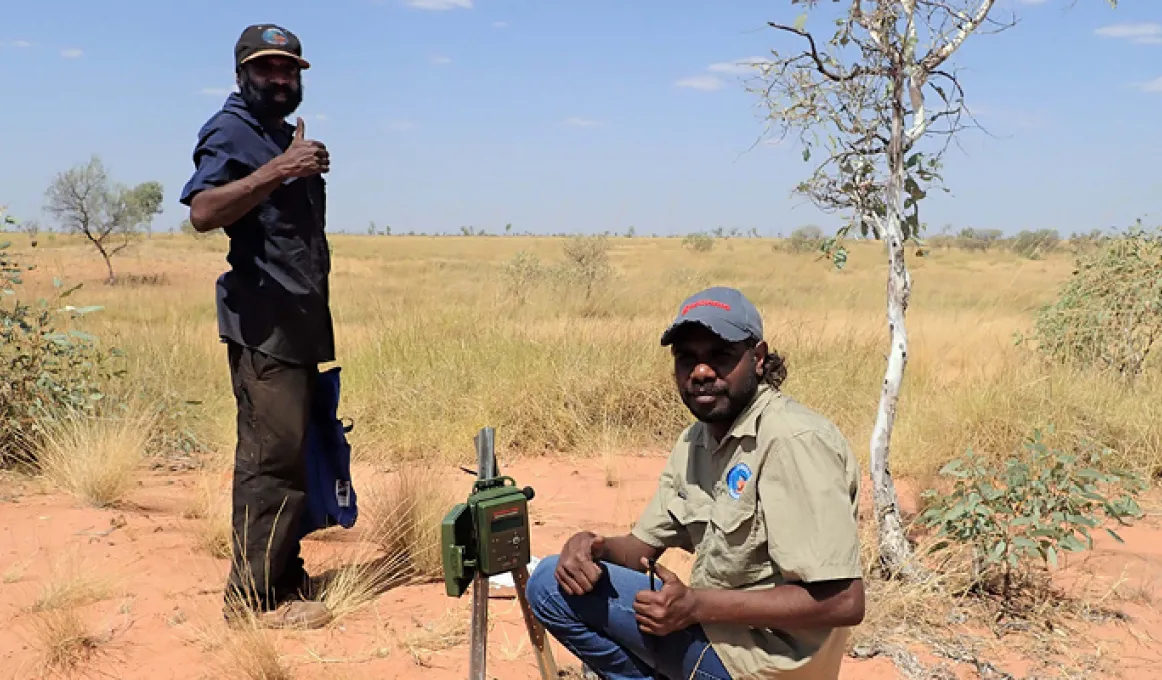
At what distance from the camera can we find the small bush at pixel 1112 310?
7043mm

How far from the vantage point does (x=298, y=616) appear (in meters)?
3.42

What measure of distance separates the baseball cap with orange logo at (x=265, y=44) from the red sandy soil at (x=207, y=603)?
6.47ft

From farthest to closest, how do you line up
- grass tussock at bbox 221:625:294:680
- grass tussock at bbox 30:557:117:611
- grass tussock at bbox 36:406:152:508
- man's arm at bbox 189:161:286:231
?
grass tussock at bbox 36:406:152:508 < grass tussock at bbox 30:557:117:611 < man's arm at bbox 189:161:286:231 < grass tussock at bbox 221:625:294:680

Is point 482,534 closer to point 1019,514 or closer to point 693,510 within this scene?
point 693,510

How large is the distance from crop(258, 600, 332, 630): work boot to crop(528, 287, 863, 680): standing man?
1.27 m

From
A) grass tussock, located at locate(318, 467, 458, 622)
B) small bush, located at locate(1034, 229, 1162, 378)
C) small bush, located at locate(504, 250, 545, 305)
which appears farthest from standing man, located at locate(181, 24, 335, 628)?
small bush, located at locate(504, 250, 545, 305)

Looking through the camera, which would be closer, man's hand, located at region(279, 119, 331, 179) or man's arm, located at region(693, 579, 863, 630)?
man's arm, located at region(693, 579, 863, 630)

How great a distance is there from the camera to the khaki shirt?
6.44ft

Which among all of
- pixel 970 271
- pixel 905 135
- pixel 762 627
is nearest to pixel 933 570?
pixel 905 135

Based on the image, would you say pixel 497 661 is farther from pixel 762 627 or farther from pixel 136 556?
pixel 136 556

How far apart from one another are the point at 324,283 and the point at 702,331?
179 centimetres

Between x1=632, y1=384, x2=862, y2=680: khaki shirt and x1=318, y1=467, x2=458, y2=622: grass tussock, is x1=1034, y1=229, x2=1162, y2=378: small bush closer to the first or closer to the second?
x1=318, y1=467, x2=458, y2=622: grass tussock

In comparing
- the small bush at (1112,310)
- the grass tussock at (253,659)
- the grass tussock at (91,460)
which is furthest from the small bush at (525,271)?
the grass tussock at (253,659)

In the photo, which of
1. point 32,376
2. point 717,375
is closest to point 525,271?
point 32,376
